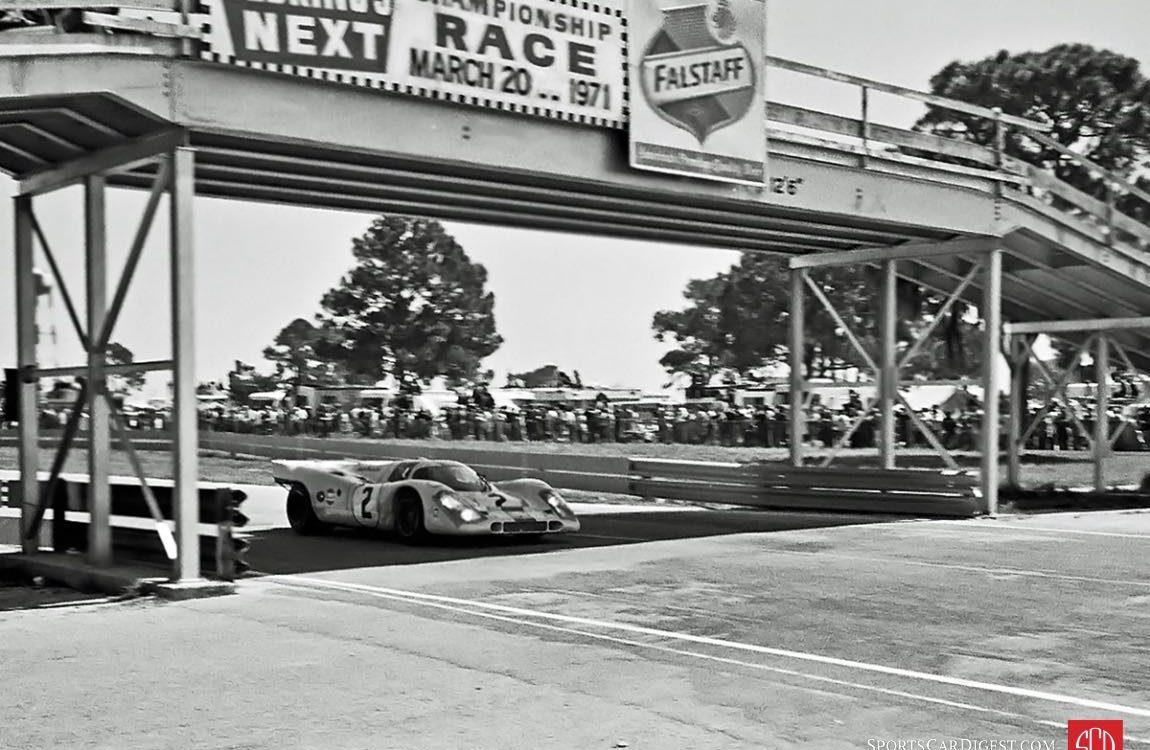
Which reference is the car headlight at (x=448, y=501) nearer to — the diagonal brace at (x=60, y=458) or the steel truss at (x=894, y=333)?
the diagonal brace at (x=60, y=458)

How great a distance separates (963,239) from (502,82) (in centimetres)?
894

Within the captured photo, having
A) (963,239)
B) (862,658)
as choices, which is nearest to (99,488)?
(862,658)

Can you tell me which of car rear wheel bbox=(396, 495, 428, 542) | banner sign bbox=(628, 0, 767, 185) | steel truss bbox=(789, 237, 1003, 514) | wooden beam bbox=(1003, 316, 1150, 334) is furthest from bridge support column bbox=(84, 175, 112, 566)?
wooden beam bbox=(1003, 316, 1150, 334)

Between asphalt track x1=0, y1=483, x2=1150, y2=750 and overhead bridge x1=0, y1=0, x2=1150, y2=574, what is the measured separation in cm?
245

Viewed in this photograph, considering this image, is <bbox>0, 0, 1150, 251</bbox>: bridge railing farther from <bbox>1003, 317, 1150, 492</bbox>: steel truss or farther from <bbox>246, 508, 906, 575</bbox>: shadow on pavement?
<bbox>246, 508, 906, 575</bbox>: shadow on pavement

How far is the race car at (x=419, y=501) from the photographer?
1524 cm

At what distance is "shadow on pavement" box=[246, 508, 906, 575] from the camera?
557 inches

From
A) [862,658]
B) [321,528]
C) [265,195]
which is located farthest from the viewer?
[321,528]

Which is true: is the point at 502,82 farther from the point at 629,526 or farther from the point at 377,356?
the point at 377,356

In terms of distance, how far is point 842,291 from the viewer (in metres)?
62.1

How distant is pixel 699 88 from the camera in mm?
14703

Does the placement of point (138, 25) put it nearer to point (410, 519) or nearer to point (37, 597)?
point (37, 597)

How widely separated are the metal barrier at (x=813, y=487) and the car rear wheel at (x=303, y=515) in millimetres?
7851

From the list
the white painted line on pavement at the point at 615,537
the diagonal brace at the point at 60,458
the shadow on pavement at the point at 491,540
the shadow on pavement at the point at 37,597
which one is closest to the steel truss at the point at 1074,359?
the shadow on pavement at the point at 491,540
